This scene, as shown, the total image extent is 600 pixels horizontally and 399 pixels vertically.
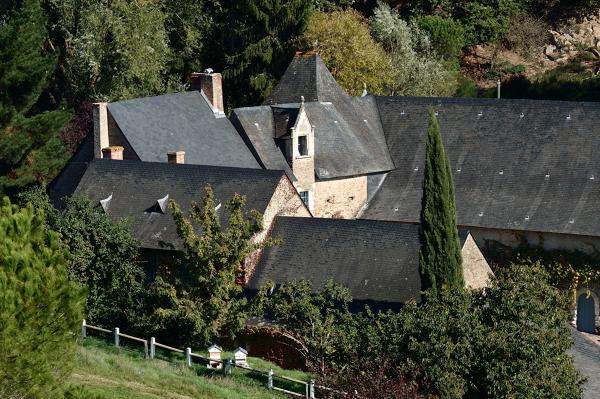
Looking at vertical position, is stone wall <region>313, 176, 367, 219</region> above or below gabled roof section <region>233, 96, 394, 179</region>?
below

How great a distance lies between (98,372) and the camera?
97.4 ft

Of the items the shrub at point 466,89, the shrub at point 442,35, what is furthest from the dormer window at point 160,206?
the shrub at point 442,35

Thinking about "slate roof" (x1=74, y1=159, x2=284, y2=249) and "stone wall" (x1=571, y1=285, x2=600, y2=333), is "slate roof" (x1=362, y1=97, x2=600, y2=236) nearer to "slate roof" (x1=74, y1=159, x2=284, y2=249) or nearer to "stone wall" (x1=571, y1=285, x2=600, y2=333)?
"stone wall" (x1=571, y1=285, x2=600, y2=333)

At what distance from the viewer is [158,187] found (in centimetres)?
3862

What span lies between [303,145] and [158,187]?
19.1 feet

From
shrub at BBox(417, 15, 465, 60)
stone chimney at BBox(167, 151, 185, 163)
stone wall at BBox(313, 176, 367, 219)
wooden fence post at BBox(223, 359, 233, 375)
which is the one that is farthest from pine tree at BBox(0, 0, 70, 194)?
shrub at BBox(417, 15, 465, 60)

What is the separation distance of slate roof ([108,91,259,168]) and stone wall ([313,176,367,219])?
2.17m

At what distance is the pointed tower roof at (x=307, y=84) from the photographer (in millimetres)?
44875

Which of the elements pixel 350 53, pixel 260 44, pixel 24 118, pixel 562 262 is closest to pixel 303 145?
pixel 562 262

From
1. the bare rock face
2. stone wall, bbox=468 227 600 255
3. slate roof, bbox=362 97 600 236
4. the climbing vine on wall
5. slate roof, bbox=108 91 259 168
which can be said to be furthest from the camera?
the bare rock face

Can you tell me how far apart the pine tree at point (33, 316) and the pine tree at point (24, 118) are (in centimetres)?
2493

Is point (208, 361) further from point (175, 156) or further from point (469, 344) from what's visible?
point (175, 156)

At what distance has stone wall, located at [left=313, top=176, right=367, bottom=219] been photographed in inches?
1686

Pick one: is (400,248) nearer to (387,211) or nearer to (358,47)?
(387,211)
